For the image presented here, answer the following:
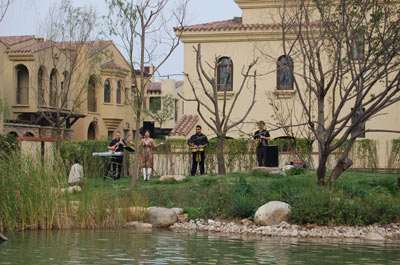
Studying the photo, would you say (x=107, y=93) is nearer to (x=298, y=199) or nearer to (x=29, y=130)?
(x=29, y=130)

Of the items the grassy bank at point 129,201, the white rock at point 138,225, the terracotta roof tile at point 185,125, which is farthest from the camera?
the terracotta roof tile at point 185,125

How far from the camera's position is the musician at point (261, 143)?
2195 centimetres

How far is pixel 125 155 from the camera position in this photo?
2475 centimetres

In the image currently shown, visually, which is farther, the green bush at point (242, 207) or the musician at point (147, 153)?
the musician at point (147, 153)

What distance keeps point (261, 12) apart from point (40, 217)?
722 inches

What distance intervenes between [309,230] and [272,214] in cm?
90

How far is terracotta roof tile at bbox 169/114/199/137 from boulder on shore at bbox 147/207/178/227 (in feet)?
40.1

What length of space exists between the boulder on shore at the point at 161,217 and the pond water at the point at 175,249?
1218 mm

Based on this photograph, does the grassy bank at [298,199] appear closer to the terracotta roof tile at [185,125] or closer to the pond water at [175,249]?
the pond water at [175,249]

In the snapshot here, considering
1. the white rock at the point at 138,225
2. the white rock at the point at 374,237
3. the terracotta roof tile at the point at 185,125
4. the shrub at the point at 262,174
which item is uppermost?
the terracotta roof tile at the point at 185,125

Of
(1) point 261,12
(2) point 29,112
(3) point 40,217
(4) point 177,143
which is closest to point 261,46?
(1) point 261,12

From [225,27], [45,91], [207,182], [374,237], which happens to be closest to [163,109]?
[45,91]

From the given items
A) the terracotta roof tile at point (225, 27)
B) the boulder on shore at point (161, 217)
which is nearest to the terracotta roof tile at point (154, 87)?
the terracotta roof tile at point (225, 27)

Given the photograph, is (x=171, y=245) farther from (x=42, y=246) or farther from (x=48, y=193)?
(x=48, y=193)
